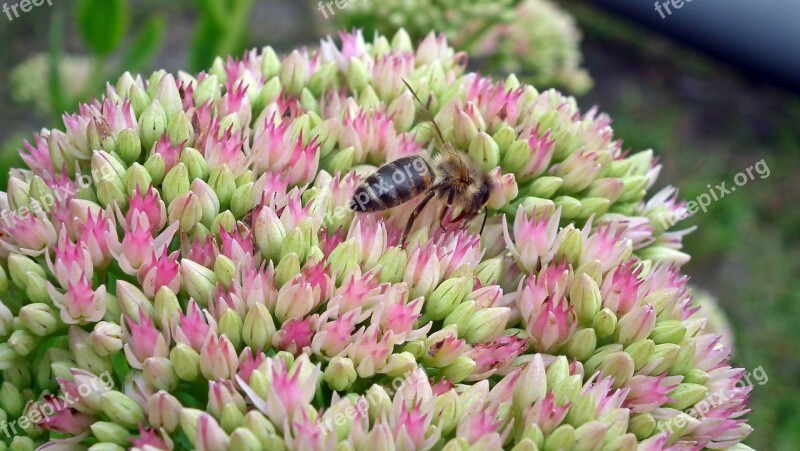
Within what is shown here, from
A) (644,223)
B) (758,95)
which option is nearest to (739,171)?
(758,95)

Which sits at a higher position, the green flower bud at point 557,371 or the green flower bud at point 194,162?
the green flower bud at point 194,162

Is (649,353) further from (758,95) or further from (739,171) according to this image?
(758,95)

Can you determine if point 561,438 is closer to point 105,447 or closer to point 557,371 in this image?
point 557,371

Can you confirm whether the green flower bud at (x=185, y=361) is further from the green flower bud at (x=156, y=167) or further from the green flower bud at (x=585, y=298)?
the green flower bud at (x=585, y=298)

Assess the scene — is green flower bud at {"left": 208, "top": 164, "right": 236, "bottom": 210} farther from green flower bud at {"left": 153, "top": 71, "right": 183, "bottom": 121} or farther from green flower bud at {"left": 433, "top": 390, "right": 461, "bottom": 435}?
green flower bud at {"left": 433, "top": 390, "right": 461, "bottom": 435}

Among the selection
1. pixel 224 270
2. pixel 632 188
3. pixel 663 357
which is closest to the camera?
pixel 224 270

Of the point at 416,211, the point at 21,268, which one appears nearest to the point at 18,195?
the point at 21,268

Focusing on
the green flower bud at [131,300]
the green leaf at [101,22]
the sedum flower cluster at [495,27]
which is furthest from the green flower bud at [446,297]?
the green leaf at [101,22]
